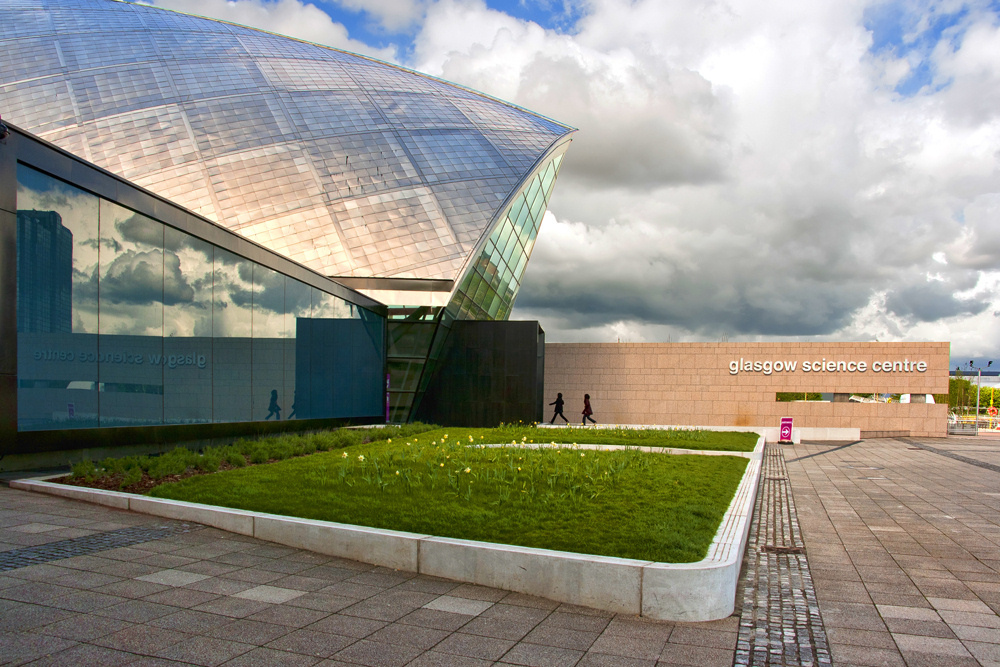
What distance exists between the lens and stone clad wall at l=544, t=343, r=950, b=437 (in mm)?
36500

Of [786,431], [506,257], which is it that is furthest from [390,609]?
[786,431]

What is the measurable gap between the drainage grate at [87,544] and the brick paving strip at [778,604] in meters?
5.99

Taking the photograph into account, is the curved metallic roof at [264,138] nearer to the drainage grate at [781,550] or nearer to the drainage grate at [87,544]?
the drainage grate at [87,544]

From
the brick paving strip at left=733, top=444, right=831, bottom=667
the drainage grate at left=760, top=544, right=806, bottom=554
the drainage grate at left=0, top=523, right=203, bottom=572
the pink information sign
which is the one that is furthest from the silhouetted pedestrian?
the pink information sign

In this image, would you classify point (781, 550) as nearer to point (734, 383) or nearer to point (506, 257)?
point (506, 257)

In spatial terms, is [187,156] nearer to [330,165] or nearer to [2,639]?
[330,165]

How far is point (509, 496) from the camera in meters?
9.27

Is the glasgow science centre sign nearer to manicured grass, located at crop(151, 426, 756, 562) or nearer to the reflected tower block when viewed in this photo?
manicured grass, located at crop(151, 426, 756, 562)

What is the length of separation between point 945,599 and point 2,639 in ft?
25.5

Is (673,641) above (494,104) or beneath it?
beneath

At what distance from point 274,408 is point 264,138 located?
45.2 feet

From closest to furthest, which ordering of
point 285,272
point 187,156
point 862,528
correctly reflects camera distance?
point 862,528, point 285,272, point 187,156

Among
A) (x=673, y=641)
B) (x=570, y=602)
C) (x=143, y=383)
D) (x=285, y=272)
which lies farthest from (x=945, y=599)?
(x=285, y=272)

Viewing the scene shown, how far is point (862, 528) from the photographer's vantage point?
32.9 ft
